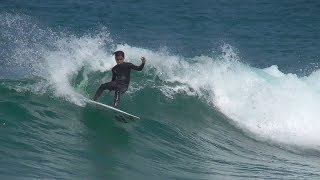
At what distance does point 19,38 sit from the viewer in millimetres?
23141

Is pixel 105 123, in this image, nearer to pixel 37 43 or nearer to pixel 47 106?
pixel 47 106

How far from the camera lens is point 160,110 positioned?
14898mm

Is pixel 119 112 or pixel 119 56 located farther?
pixel 119 56

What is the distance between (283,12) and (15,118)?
66.8ft

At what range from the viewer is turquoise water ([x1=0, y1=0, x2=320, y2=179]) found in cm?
1118

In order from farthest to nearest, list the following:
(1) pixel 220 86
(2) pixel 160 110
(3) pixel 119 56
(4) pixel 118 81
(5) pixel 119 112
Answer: (1) pixel 220 86
(2) pixel 160 110
(4) pixel 118 81
(3) pixel 119 56
(5) pixel 119 112

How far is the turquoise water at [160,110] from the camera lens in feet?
36.7

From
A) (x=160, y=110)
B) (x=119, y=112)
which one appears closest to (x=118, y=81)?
(x=119, y=112)

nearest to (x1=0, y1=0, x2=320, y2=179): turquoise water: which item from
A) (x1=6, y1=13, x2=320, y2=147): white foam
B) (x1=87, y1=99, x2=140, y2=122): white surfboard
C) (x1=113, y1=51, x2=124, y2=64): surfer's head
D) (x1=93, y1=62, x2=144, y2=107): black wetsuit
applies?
(x1=6, y1=13, x2=320, y2=147): white foam

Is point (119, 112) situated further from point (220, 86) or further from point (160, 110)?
point (220, 86)

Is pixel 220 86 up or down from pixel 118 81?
up

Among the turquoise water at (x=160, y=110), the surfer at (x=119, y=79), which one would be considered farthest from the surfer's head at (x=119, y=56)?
the turquoise water at (x=160, y=110)

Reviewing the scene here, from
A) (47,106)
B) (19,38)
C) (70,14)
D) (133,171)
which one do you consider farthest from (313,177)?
(70,14)

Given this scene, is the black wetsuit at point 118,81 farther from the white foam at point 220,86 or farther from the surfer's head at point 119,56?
the white foam at point 220,86
